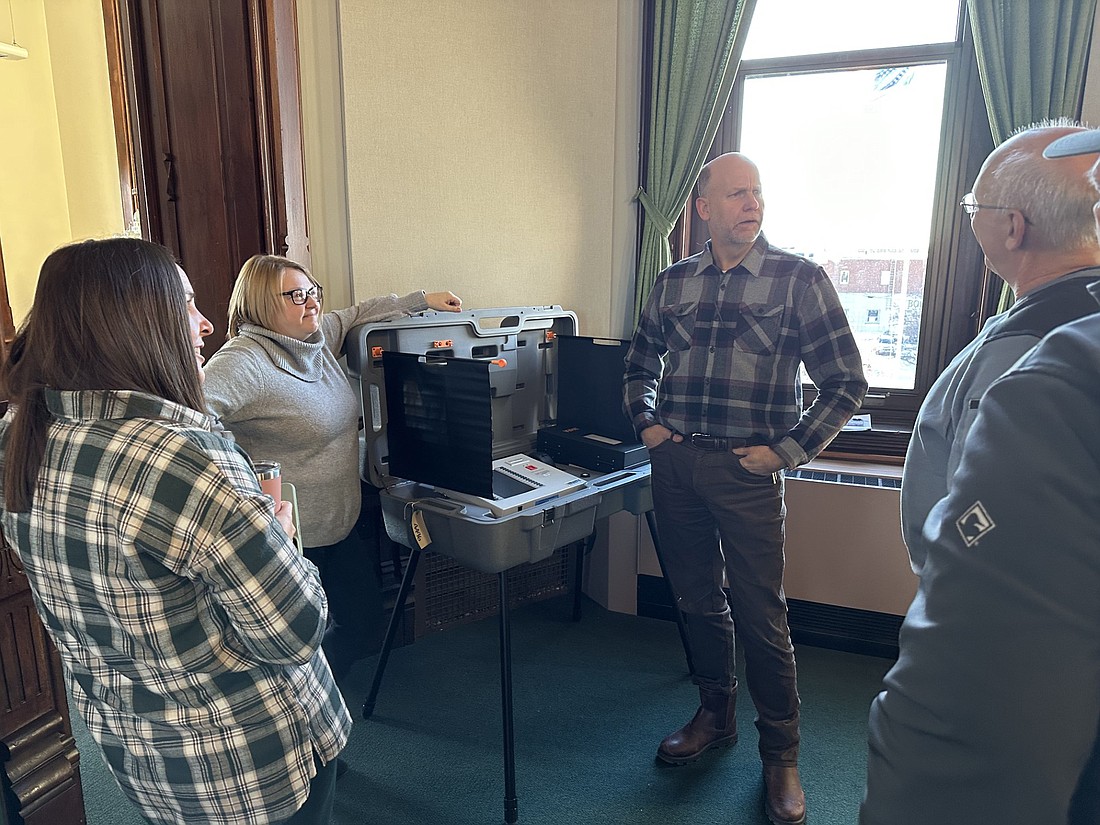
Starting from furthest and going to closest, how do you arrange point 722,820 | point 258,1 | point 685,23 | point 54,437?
point 685,23, point 258,1, point 722,820, point 54,437

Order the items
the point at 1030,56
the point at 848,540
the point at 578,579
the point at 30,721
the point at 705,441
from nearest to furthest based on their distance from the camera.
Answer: the point at 30,721
the point at 705,441
the point at 1030,56
the point at 848,540
the point at 578,579

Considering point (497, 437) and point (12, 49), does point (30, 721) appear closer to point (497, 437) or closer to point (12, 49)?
point (497, 437)

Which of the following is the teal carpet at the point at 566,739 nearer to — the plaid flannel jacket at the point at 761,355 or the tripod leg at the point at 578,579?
the tripod leg at the point at 578,579

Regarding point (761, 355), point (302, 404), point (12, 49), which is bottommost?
point (302, 404)

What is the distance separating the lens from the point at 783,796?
1.90 m

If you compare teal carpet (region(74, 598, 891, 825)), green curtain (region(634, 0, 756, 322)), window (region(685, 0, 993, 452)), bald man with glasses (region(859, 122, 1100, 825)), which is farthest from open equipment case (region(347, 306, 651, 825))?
bald man with glasses (region(859, 122, 1100, 825))

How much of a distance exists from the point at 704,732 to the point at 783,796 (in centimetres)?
30

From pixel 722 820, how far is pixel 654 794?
194 millimetres

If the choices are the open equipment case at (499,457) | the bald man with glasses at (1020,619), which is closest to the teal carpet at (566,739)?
the open equipment case at (499,457)

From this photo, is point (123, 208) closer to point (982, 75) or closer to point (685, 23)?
point (685, 23)

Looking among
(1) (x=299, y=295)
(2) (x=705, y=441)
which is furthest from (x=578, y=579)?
(1) (x=299, y=295)

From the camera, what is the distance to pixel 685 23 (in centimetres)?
278

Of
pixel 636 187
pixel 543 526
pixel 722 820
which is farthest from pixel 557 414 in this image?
pixel 722 820

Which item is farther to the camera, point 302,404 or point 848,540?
point 848,540
